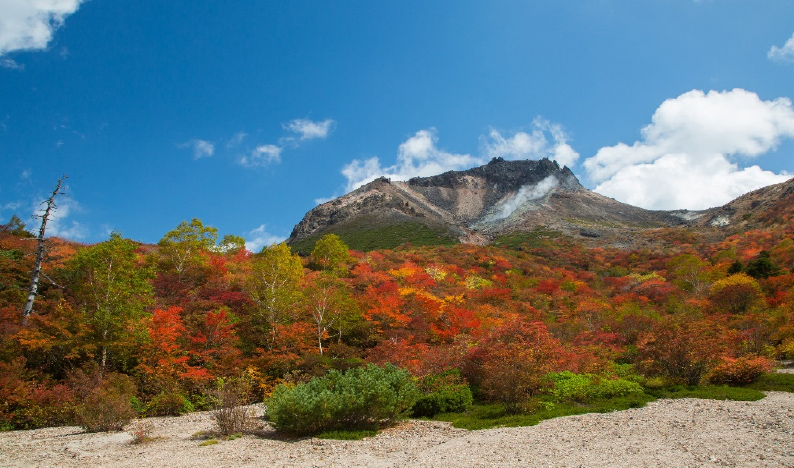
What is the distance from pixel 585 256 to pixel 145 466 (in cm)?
6681

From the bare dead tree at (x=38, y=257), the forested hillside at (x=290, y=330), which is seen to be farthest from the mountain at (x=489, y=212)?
the bare dead tree at (x=38, y=257)

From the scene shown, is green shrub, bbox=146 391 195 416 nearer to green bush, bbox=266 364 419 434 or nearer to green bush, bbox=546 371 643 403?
green bush, bbox=266 364 419 434

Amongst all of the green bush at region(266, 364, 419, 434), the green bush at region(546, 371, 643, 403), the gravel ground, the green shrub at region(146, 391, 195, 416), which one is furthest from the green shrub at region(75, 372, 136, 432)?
the green bush at region(546, 371, 643, 403)

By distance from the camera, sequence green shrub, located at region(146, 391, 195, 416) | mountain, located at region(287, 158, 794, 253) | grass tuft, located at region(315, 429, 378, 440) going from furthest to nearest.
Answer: mountain, located at region(287, 158, 794, 253), green shrub, located at region(146, 391, 195, 416), grass tuft, located at region(315, 429, 378, 440)

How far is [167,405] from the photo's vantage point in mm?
16375

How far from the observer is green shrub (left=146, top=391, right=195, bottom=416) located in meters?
16.2

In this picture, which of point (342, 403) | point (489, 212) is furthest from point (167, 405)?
point (489, 212)

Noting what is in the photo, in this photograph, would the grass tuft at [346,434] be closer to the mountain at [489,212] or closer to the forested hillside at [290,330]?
the forested hillside at [290,330]

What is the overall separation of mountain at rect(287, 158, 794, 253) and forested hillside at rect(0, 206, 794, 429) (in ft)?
167

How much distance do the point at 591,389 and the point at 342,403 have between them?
323 inches

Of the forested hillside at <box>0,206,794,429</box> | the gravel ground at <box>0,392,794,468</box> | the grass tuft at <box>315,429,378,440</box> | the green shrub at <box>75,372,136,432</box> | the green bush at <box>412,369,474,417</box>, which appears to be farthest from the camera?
the forested hillside at <box>0,206,794,429</box>

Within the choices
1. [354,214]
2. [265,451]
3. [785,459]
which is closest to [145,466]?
[265,451]

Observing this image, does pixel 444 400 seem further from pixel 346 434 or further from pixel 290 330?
pixel 290 330

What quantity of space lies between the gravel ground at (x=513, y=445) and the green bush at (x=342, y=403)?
0.56 m
